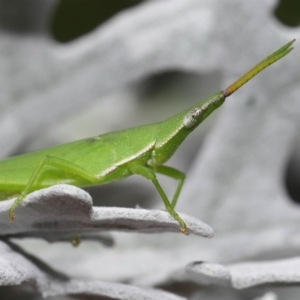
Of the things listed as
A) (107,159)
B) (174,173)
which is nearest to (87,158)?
(107,159)

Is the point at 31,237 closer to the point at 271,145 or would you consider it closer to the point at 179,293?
the point at 179,293

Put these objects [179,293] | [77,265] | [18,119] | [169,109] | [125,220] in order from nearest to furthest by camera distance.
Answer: [125,220], [179,293], [77,265], [18,119], [169,109]

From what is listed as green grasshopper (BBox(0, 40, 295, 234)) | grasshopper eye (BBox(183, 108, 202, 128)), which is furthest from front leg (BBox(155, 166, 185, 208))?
grasshopper eye (BBox(183, 108, 202, 128))

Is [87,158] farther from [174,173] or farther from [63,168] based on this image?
[174,173]

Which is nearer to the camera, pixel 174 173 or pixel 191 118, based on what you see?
pixel 191 118

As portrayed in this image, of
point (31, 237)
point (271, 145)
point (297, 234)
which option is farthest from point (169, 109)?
point (31, 237)

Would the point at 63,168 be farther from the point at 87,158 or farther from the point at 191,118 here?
the point at 191,118

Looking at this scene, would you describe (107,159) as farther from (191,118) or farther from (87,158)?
(191,118)

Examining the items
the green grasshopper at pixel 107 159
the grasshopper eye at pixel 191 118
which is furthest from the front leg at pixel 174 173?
the grasshopper eye at pixel 191 118
